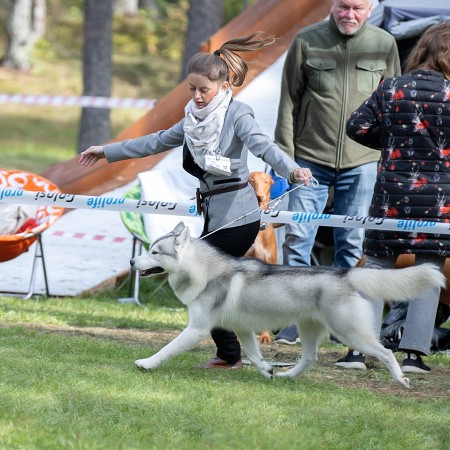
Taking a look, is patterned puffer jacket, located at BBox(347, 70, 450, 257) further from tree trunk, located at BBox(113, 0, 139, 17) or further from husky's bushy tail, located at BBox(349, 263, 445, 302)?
tree trunk, located at BBox(113, 0, 139, 17)

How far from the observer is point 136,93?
30953 millimetres

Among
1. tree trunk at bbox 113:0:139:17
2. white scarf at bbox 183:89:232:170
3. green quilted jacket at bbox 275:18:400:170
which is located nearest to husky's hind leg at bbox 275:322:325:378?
white scarf at bbox 183:89:232:170

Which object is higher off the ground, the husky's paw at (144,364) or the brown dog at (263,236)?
the brown dog at (263,236)

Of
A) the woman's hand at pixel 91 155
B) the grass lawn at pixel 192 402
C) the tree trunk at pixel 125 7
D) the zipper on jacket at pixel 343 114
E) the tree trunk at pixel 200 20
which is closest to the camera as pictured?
the grass lawn at pixel 192 402

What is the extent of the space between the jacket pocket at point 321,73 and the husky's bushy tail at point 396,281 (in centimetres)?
204

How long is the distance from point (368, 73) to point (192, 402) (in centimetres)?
316

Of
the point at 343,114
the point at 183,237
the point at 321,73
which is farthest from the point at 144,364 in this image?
the point at 321,73

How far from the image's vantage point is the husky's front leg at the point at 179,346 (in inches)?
226

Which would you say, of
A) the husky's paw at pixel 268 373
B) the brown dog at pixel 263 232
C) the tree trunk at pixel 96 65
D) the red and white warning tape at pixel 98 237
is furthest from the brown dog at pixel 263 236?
the tree trunk at pixel 96 65

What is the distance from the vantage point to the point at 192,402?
510 centimetres

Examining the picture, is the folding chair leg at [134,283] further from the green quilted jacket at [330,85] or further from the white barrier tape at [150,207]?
the green quilted jacket at [330,85]

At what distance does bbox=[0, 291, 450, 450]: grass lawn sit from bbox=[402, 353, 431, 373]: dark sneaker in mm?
69

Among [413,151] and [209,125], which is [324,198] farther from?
[209,125]

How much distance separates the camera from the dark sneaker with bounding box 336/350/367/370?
252 inches
